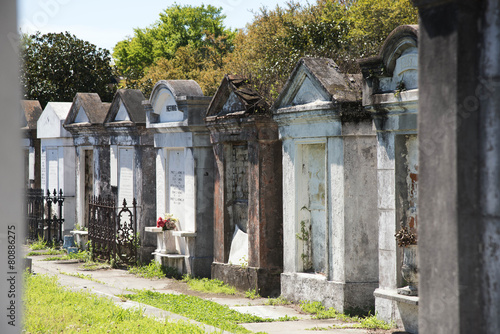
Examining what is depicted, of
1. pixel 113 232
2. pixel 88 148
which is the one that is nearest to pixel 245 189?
pixel 113 232

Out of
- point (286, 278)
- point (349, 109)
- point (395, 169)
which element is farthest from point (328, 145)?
point (286, 278)

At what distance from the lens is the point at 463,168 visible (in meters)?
3.60

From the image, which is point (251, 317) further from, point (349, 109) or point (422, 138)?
point (422, 138)

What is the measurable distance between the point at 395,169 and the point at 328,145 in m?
1.44

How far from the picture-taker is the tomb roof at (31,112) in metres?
18.2

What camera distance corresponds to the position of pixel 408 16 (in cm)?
1967

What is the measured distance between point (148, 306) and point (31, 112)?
1155cm

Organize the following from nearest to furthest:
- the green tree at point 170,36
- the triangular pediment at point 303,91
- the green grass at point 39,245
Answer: the triangular pediment at point 303,91, the green grass at point 39,245, the green tree at point 170,36

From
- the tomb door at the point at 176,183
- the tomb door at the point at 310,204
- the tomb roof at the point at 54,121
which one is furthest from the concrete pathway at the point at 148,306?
the tomb roof at the point at 54,121

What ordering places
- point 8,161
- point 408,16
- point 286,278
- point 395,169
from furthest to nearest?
1. point 408,16
2. point 286,278
3. point 395,169
4. point 8,161

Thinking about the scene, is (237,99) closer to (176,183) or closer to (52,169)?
(176,183)

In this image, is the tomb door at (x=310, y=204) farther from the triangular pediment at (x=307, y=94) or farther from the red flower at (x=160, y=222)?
the red flower at (x=160, y=222)

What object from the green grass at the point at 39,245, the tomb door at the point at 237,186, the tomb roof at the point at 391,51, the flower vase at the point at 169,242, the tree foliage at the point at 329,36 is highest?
the tree foliage at the point at 329,36

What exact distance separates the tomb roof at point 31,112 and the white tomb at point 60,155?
1.54 meters
